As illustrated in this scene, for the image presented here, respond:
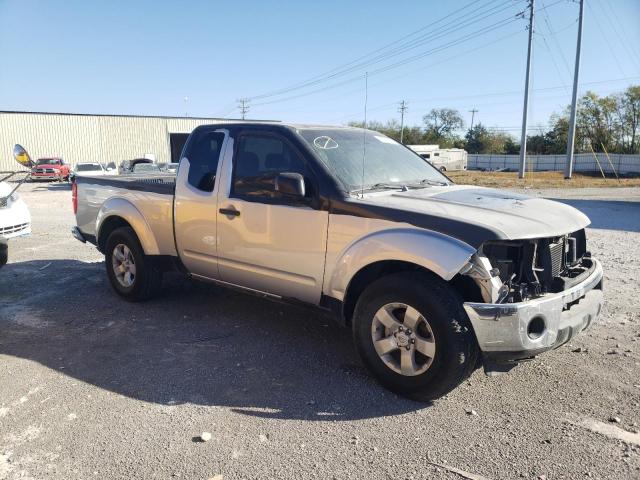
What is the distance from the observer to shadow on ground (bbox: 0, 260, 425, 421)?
3576 mm

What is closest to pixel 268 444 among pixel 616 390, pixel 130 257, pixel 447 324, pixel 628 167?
pixel 447 324

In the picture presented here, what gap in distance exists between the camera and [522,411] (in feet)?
11.2

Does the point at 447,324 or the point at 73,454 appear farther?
the point at 447,324

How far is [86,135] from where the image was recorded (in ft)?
149

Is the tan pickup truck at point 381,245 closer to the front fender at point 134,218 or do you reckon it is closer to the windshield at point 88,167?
the front fender at point 134,218

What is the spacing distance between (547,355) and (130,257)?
4197 mm

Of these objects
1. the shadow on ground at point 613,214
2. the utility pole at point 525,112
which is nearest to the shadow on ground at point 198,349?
the shadow on ground at point 613,214

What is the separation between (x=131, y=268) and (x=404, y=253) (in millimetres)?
3403

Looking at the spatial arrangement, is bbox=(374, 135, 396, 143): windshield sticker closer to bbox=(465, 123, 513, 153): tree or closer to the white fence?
the white fence

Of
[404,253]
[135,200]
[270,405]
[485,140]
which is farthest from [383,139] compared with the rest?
[485,140]

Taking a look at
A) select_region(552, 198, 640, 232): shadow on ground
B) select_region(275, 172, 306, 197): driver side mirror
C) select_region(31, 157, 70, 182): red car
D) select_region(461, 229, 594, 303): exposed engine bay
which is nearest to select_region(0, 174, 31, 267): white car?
select_region(275, 172, 306, 197): driver side mirror

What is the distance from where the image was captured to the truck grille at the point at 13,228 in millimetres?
6272

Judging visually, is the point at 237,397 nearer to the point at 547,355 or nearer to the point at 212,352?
the point at 212,352

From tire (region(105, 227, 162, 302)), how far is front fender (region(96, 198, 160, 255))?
0.35ft
